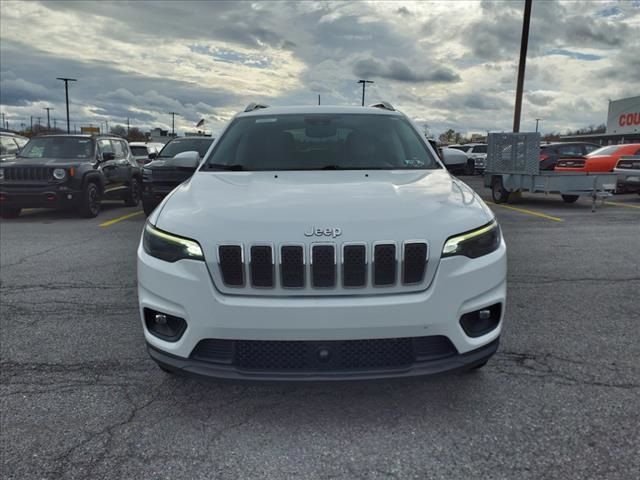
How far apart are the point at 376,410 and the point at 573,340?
1.86 m

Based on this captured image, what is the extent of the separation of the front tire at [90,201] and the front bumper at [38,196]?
186 mm

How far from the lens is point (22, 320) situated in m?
4.20

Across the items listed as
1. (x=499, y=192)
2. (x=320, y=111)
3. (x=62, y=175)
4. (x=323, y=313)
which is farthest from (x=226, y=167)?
(x=499, y=192)

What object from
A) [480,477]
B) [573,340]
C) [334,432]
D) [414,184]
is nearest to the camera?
[480,477]

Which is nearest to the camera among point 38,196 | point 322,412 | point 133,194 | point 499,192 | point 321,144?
point 322,412

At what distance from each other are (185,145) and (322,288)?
9.92m

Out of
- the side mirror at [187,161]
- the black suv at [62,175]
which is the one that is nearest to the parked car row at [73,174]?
the black suv at [62,175]

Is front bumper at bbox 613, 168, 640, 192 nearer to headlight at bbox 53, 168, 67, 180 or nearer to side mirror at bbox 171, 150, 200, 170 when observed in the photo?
side mirror at bbox 171, 150, 200, 170

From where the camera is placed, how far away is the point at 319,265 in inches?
91.7

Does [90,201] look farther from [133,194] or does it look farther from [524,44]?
[524,44]

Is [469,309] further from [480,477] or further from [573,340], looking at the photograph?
[573,340]

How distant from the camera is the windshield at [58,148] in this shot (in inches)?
426

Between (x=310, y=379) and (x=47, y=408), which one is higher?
(x=310, y=379)

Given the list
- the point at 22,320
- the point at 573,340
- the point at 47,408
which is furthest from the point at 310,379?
the point at 22,320
